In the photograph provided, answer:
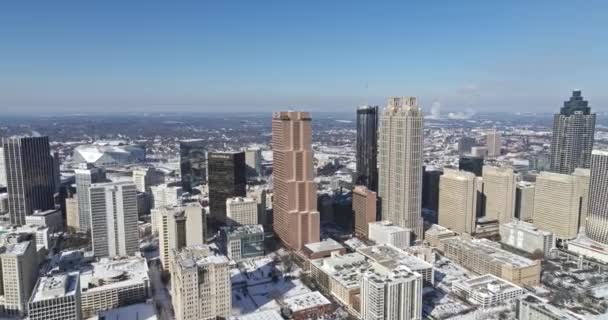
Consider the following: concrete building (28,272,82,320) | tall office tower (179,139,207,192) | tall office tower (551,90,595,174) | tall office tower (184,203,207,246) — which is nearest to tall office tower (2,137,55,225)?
tall office tower (179,139,207,192)

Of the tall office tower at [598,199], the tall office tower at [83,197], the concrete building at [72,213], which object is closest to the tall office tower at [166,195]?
the tall office tower at [83,197]

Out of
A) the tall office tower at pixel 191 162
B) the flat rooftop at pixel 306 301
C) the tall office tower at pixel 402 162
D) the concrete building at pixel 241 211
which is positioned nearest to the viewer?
the flat rooftop at pixel 306 301

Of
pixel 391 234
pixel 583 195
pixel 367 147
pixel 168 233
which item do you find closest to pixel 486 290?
pixel 391 234

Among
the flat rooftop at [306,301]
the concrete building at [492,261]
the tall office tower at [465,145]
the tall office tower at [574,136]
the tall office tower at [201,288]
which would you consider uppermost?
the tall office tower at [574,136]

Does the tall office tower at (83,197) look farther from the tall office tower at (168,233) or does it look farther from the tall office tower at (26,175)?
the tall office tower at (168,233)

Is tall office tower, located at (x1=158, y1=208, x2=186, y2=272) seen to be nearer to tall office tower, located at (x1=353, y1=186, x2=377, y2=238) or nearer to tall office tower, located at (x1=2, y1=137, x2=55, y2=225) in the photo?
tall office tower, located at (x1=353, y1=186, x2=377, y2=238)

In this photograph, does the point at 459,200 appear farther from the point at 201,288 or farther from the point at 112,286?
the point at 112,286

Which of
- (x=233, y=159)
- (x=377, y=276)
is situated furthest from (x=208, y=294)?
(x=233, y=159)
